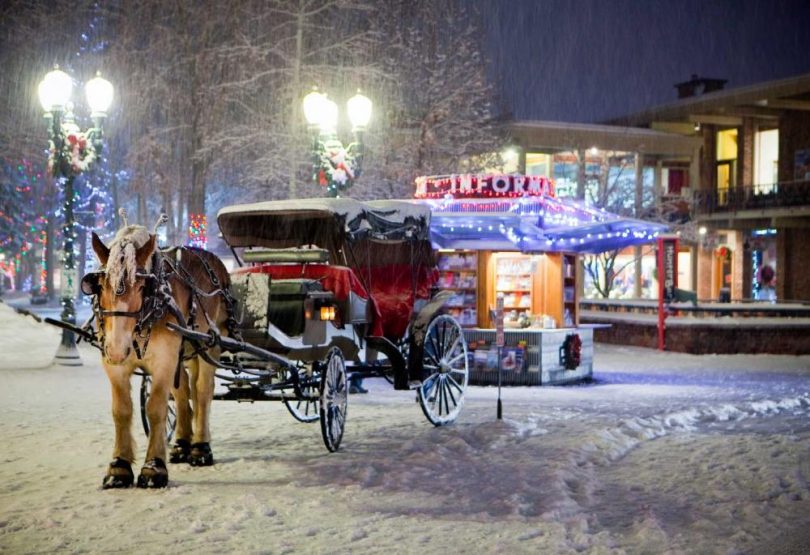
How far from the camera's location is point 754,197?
4272cm

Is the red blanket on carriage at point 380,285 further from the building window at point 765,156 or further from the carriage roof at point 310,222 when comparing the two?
the building window at point 765,156

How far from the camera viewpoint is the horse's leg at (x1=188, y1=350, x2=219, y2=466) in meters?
10.1

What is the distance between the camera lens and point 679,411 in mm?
14797

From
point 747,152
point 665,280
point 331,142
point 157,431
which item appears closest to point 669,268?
point 665,280

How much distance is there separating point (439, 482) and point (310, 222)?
4.14m

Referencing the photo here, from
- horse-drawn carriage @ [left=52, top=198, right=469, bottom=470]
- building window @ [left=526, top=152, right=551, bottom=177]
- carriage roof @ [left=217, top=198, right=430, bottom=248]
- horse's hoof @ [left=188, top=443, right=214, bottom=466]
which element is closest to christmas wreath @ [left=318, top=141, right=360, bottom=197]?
horse-drawn carriage @ [left=52, top=198, right=469, bottom=470]

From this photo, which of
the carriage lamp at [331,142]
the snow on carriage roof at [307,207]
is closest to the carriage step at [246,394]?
the snow on carriage roof at [307,207]

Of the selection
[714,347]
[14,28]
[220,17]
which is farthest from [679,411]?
[14,28]

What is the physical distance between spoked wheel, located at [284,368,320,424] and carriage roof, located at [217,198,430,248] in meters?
1.60

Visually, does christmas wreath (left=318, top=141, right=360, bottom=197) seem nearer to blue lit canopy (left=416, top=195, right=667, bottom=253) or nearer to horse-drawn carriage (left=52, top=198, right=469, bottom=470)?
blue lit canopy (left=416, top=195, right=667, bottom=253)

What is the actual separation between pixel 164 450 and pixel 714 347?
20242mm

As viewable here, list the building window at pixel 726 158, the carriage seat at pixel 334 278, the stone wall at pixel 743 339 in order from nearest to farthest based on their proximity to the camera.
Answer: the carriage seat at pixel 334 278, the stone wall at pixel 743 339, the building window at pixel 726 158

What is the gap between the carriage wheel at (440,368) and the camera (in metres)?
12.9

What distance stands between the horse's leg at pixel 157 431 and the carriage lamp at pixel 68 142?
11.0m
